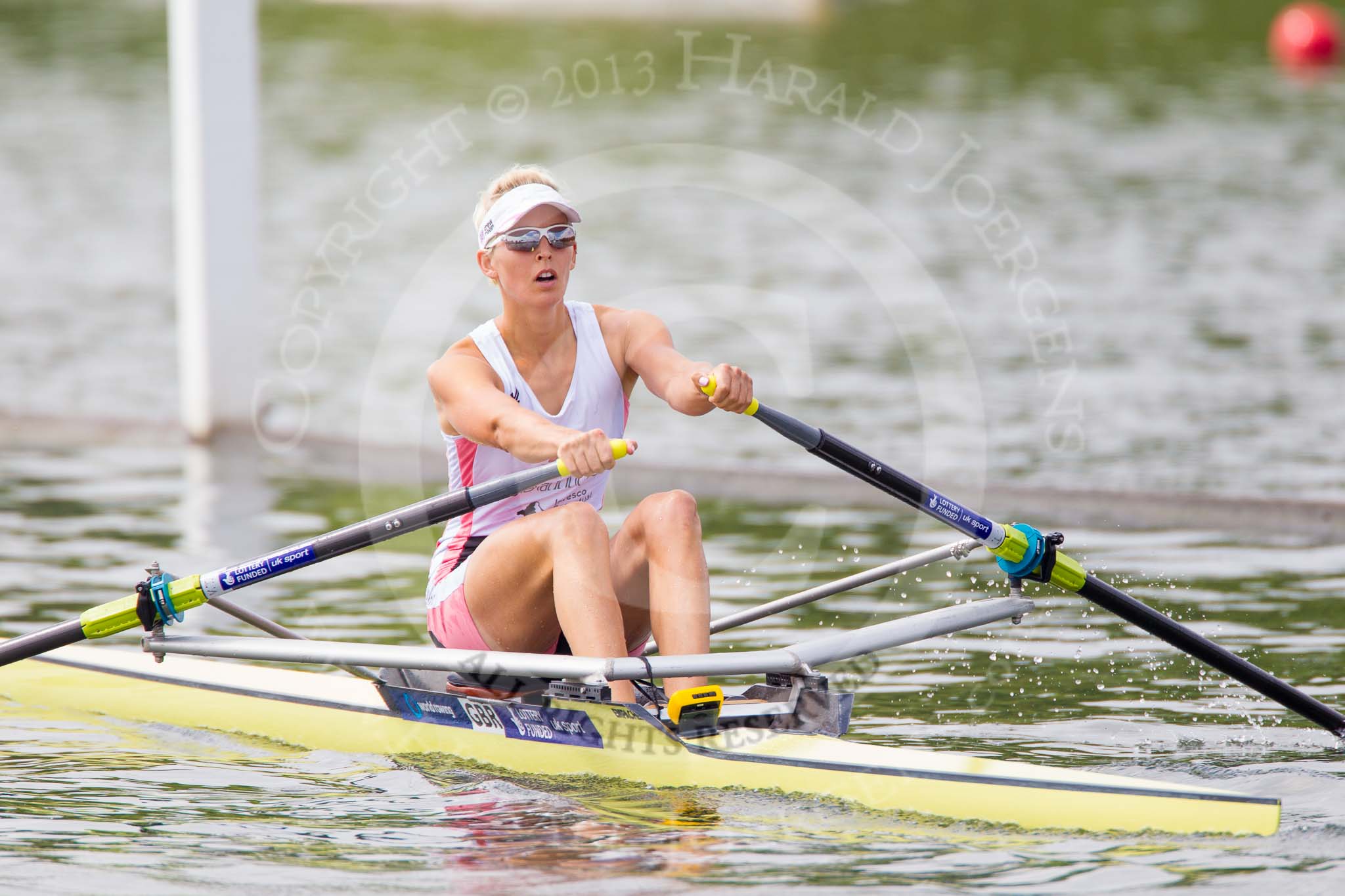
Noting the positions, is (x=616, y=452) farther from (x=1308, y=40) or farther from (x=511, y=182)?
(x=1308, y=40)

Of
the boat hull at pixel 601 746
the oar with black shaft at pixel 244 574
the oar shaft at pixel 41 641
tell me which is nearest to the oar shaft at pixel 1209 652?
the boat hull at pixel 601 746

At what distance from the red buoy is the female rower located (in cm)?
3005

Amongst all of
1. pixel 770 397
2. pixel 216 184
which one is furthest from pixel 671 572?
pixel 770 397

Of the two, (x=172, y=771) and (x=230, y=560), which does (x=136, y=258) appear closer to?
(x=230, y=560)

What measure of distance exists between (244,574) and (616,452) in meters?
1.39

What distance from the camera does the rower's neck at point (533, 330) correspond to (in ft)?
18.4

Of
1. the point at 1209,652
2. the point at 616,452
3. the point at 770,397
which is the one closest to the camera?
the point at 616,452

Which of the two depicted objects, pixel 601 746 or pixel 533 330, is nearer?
pixel 601 746

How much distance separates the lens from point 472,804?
529 cm

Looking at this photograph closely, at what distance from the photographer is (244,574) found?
5730 mm

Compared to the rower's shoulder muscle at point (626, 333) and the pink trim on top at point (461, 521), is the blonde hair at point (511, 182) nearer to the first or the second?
the rower's shoulder muscle at point (626, 333)

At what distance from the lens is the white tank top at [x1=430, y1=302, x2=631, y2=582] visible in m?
5.61

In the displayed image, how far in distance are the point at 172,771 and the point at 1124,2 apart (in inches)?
1803

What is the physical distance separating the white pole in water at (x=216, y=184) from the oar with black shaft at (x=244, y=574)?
5193mm
